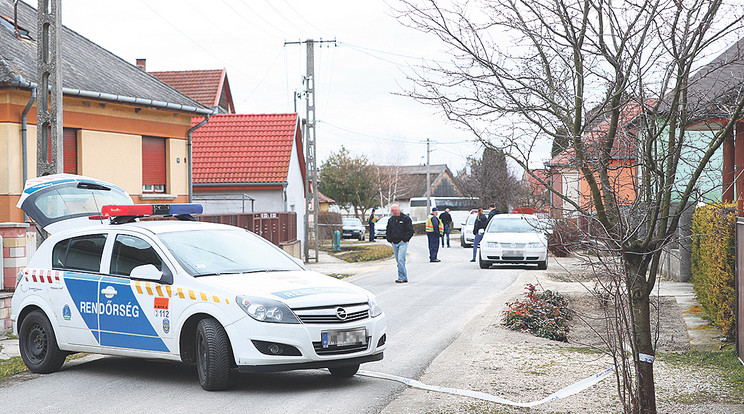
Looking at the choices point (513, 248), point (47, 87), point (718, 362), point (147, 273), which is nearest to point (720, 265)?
point (718, 362)

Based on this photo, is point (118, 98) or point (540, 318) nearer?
point (540, 318)

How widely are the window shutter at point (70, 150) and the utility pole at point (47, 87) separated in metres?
6.28

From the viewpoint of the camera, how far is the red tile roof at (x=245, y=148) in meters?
30.2

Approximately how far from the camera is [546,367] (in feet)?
27.9

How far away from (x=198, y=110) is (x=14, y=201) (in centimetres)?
667

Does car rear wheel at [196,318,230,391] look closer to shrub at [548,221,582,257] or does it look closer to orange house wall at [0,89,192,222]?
shrub at [548,221,582,257]

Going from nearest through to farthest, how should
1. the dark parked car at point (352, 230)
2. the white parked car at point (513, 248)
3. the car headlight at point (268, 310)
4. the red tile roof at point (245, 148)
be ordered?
1. the car headlight at point (268, 310)
2. the white parked car at point (513, 248)
3. the red tile roof at point (245, 148)
4. the dark parked car at point (352, 230)

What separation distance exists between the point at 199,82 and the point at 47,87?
26.1 m

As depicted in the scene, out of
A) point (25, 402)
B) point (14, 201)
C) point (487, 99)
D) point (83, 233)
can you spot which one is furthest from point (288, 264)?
point (14, 201)

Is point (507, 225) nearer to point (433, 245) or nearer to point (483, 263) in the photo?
point (483, 263)

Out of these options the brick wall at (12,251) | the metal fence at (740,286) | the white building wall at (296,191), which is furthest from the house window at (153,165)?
the metal fence at (740,286)

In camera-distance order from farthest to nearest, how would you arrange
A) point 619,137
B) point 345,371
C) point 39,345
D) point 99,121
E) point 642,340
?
point 99,121 < point 39,345 < point 345,371 < point 619,137 < point 642,340

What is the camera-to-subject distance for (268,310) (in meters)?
7.24

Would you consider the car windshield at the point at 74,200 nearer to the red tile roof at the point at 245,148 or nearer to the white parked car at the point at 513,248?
the white parked car at the point at 513,248
